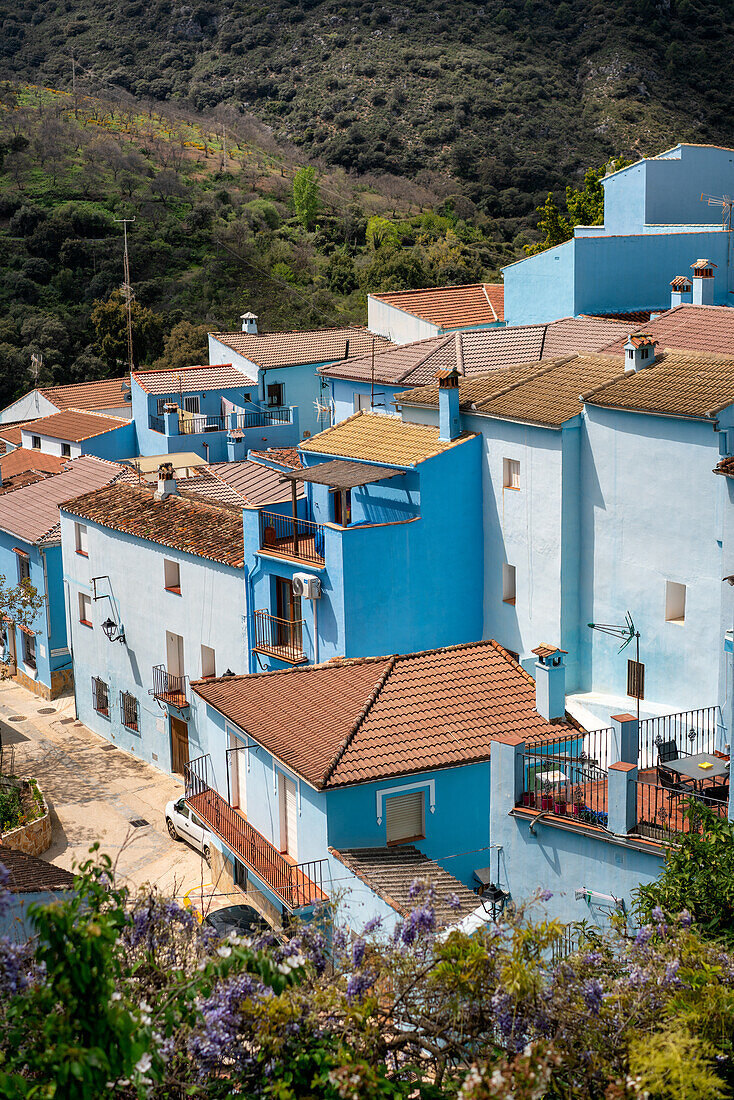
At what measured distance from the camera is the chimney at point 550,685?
2145 centimetres

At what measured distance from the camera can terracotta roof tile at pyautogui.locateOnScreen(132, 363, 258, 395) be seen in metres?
46.2

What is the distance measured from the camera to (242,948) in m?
10.0

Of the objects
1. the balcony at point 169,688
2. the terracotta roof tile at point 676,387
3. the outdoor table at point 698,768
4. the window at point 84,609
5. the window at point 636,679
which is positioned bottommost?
the balcony at point 169,688

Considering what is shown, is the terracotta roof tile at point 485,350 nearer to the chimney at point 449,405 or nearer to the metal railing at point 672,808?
the chimney at point 449,405

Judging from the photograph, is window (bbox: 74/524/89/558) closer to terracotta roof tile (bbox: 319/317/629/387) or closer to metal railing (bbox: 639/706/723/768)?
terracotta roof tile (bbox: 319/317/629/387)

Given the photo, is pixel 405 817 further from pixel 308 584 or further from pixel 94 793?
pixel 94 793

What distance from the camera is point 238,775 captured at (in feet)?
77.2

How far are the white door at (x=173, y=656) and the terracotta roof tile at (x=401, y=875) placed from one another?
458 inches

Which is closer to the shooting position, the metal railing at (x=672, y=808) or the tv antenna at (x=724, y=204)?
the metal railing at (x=672, y=808)

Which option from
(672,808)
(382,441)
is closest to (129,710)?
(382,441)

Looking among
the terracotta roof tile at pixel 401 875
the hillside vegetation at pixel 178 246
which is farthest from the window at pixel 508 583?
the hillside vegetation at pixel 178 246

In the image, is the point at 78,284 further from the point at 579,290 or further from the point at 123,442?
the point at 579,290

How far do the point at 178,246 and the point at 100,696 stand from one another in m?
46.0

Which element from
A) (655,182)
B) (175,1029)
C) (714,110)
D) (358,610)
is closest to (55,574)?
(358,610)
